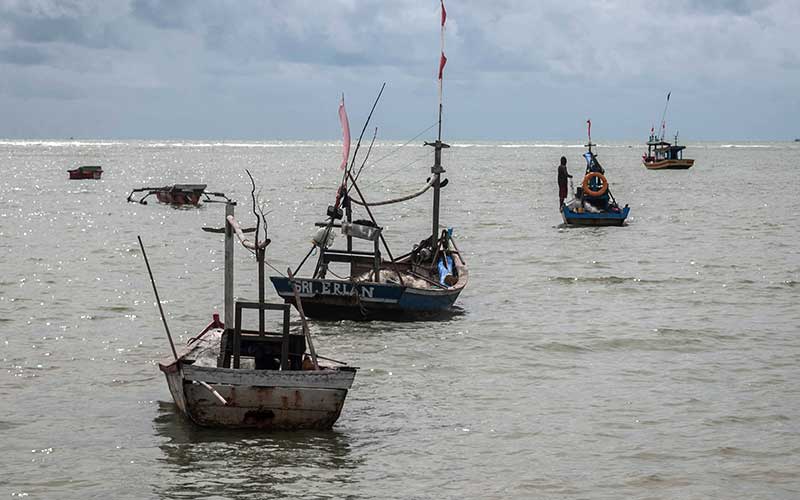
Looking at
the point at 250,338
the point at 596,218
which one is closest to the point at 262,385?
the point at 250,338

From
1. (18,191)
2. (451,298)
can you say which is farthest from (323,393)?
(18,191)

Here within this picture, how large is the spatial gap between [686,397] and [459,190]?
57457 mm

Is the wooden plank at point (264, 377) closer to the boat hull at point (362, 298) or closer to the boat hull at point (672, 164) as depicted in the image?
the boat hull at point (362, 298)

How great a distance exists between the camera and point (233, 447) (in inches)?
442

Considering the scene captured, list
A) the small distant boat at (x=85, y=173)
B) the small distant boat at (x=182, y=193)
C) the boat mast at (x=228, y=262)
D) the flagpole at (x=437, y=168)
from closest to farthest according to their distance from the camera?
the boat mast at (x=228, y=262), the flagpole at (x=437, y=168), the small distant boat at (x=182, y=193), the small distant boat at (x=85, y=173)

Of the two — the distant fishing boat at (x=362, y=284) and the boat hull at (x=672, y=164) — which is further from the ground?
the boat hull at (x=672, y=164)

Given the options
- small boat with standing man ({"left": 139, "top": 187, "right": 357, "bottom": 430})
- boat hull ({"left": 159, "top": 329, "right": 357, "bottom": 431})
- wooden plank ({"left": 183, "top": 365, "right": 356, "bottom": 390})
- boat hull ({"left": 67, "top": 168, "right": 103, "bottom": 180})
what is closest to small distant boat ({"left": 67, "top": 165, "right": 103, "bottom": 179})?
boat hull ({"left": 67, "top": 168, "right": 103, "bottom": 180})

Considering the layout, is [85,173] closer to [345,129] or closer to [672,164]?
[672,164]

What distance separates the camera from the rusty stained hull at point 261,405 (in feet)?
37.3

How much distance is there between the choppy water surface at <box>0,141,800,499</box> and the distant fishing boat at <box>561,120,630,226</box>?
331 centimetres

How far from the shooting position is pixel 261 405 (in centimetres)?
1145

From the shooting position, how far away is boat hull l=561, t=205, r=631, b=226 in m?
34.6

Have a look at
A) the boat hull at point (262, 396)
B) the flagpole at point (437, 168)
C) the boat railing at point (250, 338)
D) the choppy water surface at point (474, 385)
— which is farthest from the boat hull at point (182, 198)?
the boat hull at point (262, 396)

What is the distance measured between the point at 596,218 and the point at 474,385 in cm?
2131
